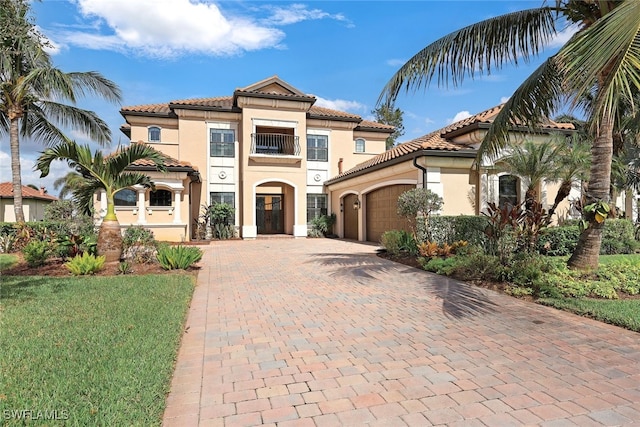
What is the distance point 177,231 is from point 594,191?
17730 millimetres

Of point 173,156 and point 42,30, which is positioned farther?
point 173,156

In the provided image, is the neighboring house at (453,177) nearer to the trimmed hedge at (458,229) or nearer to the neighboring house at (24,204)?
the trimmed hedge at (458,229)

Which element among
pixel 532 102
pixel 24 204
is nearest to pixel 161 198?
pixel 532 102

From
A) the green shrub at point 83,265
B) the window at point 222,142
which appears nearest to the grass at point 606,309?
the green shrub at point 83,265

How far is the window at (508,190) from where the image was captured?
14.6 m

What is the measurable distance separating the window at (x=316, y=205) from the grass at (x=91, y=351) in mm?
16760

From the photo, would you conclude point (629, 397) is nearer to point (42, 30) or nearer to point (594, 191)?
point (594, 191)

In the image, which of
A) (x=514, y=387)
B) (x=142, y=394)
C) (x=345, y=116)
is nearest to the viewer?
(x=142, y=394)

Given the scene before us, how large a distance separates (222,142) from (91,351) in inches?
792

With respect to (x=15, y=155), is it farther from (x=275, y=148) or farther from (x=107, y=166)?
(x=275, y=148)

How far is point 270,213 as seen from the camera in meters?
27.0

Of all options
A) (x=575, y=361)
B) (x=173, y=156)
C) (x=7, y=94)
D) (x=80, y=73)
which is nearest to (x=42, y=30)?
(x=80, y=73)

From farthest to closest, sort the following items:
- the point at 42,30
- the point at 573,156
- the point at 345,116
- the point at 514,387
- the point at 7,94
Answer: the point at 345,116 < the point at 7,94 < the point at 573,156 < the point at 42,30 < the point at 514,387

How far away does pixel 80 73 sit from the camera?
14797mm
